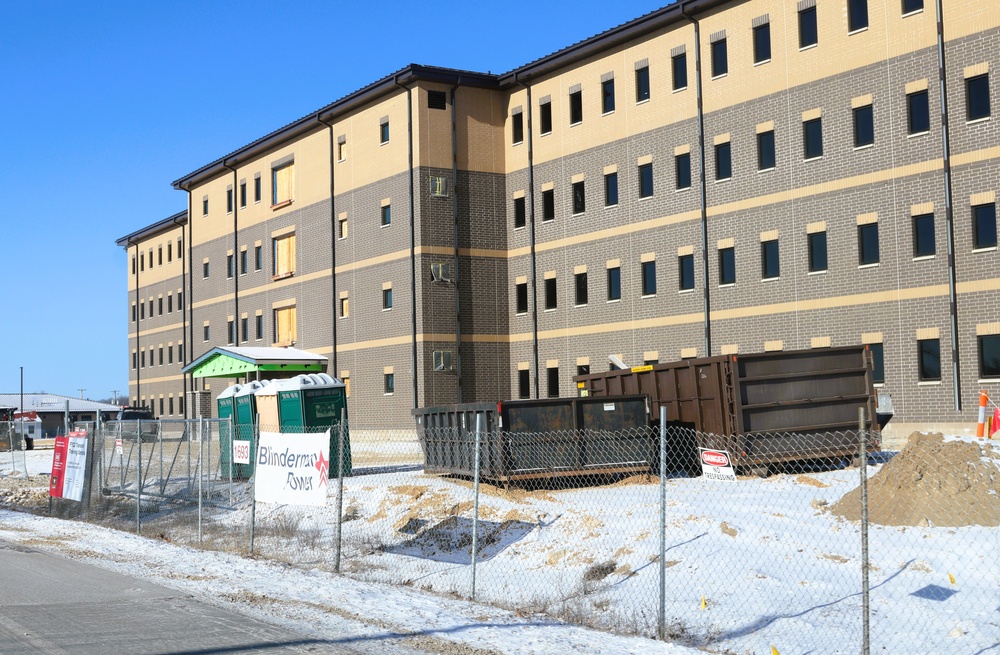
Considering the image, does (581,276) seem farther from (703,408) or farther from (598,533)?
(598,533)

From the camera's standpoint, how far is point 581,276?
41156 millimetres

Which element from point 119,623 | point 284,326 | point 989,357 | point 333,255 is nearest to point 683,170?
point 989,357

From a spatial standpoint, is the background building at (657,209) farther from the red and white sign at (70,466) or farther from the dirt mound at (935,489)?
the red and white sign at (70,466)

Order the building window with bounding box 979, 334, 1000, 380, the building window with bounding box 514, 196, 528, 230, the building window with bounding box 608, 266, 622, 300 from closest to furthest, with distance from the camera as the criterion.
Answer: the building window with bounding box 979, 334, 1000, 380, the building window with bounding box 608, 266, 622, 300, the building window with bounding box 514, 196, 528, 230

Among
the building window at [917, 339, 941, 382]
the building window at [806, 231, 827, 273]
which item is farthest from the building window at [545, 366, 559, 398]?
the building window at [917, 339, 941, 382]

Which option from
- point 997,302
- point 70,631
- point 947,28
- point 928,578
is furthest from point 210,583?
point 947,28

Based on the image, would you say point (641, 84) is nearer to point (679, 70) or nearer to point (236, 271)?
point (679, 70)

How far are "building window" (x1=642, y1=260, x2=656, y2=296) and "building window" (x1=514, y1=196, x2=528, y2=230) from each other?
697cm

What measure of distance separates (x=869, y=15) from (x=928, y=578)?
22423 millimetres

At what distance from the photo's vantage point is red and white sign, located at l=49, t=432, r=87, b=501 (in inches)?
907

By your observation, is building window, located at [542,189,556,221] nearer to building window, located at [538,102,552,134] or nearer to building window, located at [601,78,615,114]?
building window, located at [538,102,552,134]

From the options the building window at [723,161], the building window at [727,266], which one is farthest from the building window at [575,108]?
the building window at [727,266]

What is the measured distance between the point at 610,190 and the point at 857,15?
11118mm

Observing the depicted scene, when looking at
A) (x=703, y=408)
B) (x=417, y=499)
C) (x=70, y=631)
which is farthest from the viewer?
(x=703, y=408)
